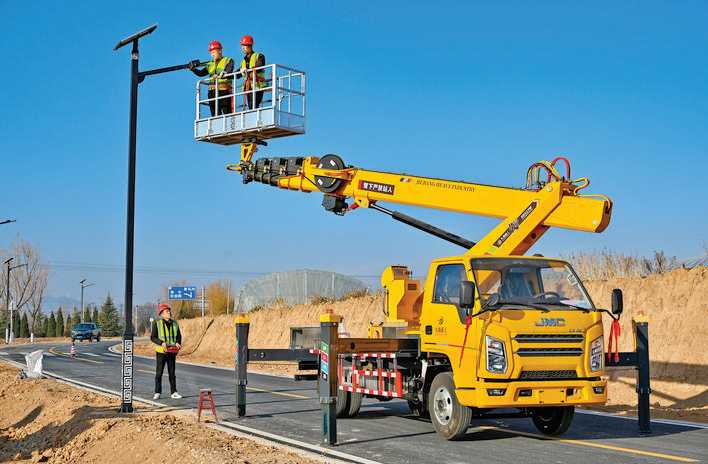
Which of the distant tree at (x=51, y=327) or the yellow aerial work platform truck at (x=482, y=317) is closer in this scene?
the yellow aerial work platform truck at (x=482, y=317)

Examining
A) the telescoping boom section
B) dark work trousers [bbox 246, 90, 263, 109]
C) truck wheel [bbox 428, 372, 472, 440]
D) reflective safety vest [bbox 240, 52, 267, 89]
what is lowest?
truck wheel [bbox 428, 372, 472, 440]

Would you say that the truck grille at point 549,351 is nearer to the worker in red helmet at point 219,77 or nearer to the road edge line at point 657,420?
the road edge line at point 657,420

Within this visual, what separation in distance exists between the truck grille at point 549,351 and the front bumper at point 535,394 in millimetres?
357

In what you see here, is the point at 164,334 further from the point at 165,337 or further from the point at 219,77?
the point at 219,77

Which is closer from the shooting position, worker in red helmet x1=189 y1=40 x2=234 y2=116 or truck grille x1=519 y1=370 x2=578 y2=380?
truck grille x1=519 y1=370 x2=578 y2=380

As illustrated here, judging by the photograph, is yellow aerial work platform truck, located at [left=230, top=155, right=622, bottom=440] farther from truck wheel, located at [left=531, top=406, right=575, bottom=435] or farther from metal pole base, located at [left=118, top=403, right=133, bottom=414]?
metal pole base, located at [left=118, top=403, right=133, bottom=414]

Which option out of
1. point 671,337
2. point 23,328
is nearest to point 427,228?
point 671,337

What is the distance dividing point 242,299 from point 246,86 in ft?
124

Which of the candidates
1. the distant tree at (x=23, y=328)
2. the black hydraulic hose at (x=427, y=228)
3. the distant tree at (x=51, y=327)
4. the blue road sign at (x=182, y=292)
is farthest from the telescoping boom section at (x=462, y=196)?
the distant tree at (x=51, y=327)

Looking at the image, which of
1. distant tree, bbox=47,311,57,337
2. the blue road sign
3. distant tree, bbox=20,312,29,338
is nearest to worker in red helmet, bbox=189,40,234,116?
the blue road sign

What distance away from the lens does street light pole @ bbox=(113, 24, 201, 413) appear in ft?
49.3

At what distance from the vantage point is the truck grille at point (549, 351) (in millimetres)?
10773

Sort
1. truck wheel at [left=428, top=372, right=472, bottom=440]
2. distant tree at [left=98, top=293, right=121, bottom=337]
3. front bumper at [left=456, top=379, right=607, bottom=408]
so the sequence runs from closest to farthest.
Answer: front bumper at [left=456, top=379, right=607, bottom=408], truck wheel at [left=428, top=372, right=472, bottom=440], distant tree at [left=98, top=293, right=121, bottom=337]

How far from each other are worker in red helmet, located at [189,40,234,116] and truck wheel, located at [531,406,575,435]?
9108 mm
